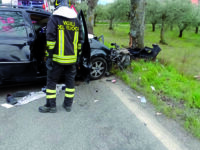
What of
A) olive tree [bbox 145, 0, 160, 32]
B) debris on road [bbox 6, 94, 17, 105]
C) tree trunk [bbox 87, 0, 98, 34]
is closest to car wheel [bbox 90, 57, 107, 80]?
debris on road [bbox 6, 94, 17, 105]

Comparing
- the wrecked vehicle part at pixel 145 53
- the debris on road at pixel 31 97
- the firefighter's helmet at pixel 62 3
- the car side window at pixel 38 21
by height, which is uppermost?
the firefighter's helmet at pixel 62 3

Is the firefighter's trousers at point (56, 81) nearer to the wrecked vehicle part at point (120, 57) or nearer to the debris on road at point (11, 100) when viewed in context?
the debris on road at point (11, 100)

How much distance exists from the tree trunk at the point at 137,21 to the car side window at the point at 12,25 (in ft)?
14.1

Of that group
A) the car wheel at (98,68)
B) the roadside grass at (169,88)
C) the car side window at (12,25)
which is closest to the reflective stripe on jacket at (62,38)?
the car side window at (12,25)

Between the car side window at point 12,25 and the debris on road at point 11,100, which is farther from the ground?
the car side window at point 12,25

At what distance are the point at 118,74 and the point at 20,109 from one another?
113 inches

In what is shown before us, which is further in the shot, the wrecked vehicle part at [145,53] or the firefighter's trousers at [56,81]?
the wrecked vehicle part at [145,53]

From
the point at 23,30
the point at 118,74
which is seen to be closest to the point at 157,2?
the point at 118,74

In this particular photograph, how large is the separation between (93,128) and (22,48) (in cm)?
209

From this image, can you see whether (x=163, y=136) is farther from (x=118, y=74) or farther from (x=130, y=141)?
(x=118, y=74)

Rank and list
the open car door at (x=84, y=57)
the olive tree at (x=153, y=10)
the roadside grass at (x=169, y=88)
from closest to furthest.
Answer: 1. the roadside grass at (x=169, y=88)
2. the open car door at (x=84, y=57)
3. the olive tree at (x=153, y=10)

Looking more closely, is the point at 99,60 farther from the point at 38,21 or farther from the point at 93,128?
the point at 93,128

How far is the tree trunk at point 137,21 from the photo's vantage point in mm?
6508

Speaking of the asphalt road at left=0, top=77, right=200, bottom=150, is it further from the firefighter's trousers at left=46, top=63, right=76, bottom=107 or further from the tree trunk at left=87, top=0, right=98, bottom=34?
the tree trunk at left=87, top=0, right=98, bottom=34
